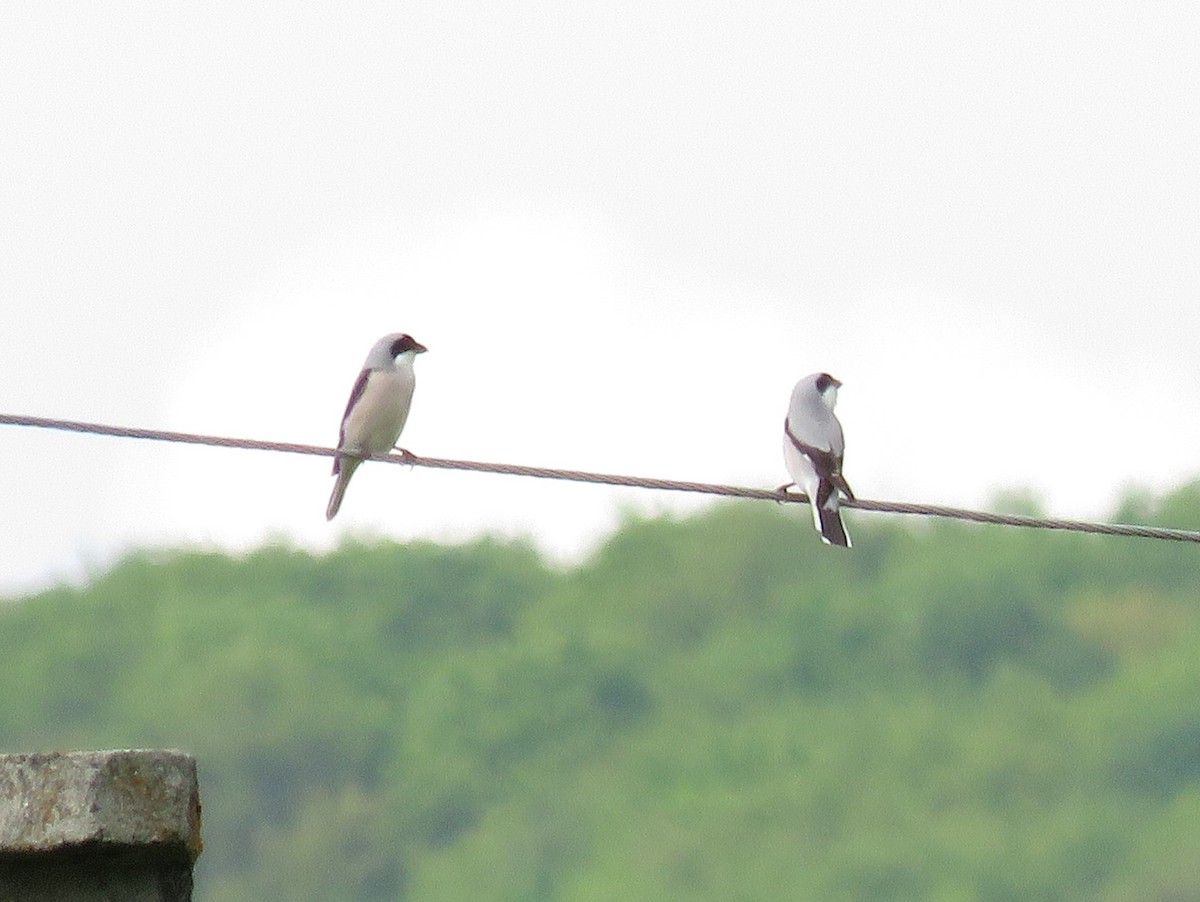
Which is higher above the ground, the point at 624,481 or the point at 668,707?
the point at 624,481

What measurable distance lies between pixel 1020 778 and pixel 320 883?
16246mm

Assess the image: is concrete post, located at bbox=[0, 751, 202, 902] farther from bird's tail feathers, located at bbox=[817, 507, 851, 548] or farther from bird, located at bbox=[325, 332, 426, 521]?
bird, located at bbox=[325, 332, 426, 521]

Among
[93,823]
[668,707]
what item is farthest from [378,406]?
[668,707]

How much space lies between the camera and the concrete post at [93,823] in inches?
165

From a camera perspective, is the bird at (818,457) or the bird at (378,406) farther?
the bird at (378,406)

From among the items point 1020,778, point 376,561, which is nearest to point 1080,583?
point 1020,778

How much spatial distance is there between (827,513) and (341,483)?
2.02 metres

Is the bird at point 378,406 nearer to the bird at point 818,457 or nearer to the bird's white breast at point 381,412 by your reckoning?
the bird's white breast at point 381,412

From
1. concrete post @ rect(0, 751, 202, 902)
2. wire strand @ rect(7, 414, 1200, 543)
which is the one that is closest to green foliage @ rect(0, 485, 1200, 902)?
wire strand @ rect(7, 414, 1200, 543)

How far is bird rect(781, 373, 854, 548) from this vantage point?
915 centimetres

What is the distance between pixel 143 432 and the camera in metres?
5.93

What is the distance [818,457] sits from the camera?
9.41 meters

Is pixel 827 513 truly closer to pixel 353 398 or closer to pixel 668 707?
pixel 353 398

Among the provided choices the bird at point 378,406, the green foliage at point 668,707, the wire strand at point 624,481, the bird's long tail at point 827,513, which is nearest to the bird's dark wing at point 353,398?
the bird at point 378,406
